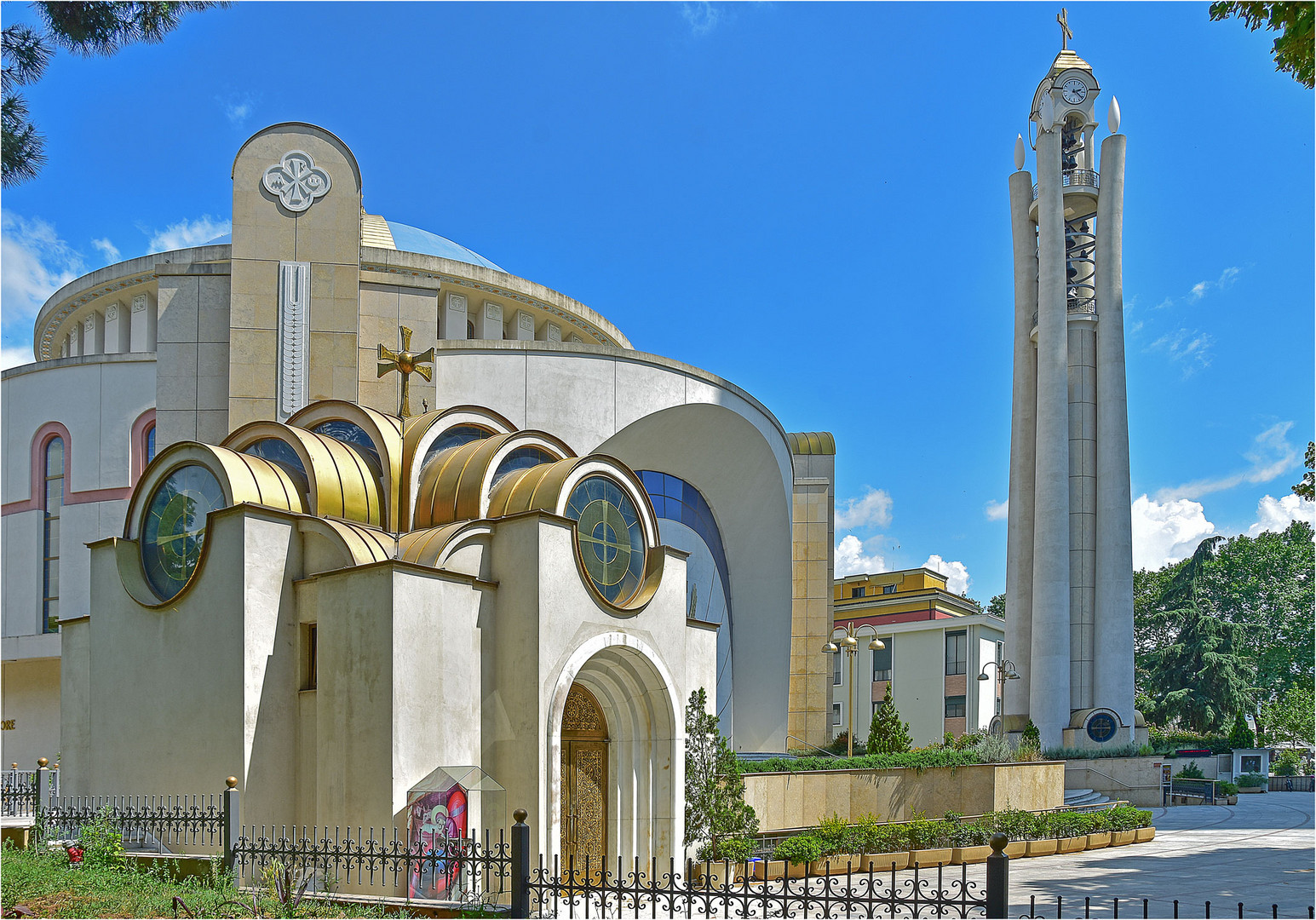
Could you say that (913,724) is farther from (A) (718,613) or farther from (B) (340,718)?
(B) (340,718)

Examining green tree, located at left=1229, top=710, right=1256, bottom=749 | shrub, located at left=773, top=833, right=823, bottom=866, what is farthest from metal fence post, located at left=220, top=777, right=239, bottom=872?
green tree, located at left=1229, top=710, right=1256, bottom=749

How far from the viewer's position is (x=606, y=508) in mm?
17188

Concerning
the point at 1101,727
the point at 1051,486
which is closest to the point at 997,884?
the point at 1101,727

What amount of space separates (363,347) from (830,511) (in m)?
18.2

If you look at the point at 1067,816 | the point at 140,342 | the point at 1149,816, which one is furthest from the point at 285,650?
the point at 1149,816

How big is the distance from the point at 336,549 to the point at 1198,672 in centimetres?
5497

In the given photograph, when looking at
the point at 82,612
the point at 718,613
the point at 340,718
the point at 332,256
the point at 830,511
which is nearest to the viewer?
the point at 340,718

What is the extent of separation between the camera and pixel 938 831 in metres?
20.8

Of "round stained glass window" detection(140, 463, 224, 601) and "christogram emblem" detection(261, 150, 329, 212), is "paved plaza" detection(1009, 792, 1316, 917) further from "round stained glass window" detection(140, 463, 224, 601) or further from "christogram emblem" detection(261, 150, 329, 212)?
"christogram emblem" detection(261, 150, 329, 212)

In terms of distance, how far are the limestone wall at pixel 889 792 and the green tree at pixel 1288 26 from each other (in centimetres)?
1367

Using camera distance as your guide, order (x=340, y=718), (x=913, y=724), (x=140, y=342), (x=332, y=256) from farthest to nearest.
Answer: (x=913, y=724)
(x=140, y=342)
(x=332, y=256)
(x=340, y=718)

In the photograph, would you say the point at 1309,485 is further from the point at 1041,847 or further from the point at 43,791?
the point at 43,791

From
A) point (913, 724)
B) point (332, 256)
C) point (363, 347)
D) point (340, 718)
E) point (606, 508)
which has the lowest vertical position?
point (913, 724)

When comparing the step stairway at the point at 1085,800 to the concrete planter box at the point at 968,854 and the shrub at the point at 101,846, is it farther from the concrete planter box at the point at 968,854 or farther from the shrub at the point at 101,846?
the shrub at the point at 101,846
